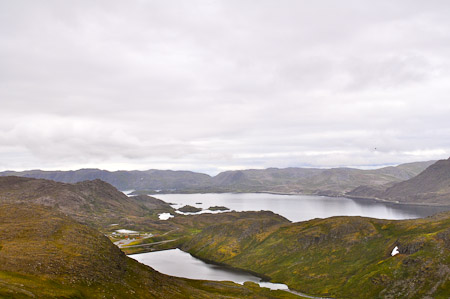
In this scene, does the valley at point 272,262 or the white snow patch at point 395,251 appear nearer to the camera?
the valley at point 272,262

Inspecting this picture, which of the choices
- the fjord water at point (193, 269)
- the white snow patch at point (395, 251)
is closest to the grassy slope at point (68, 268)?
the fjord water at point (193, 269)

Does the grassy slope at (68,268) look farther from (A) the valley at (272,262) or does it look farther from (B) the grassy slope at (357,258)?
(B) the grassy slope at (357,258)

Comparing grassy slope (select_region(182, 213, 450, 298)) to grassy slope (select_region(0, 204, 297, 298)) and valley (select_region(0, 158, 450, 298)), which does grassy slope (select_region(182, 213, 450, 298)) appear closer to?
valley (select_region(0, 158, 450, 298))

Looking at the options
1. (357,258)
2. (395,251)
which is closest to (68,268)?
(357,258)

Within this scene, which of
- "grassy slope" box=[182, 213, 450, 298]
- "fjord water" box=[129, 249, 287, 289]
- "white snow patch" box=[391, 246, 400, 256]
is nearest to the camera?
"grassy slope" box=[182, 213, 450, 298]

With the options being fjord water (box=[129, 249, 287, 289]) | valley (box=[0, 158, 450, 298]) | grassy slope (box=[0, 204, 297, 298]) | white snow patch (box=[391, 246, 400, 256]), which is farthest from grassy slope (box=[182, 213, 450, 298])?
grassy slope (box=[0, 204, 297, 298])

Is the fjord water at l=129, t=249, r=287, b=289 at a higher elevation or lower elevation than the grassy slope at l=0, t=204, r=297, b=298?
lower

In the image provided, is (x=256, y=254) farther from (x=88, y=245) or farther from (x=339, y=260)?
(x=88, y=245)
